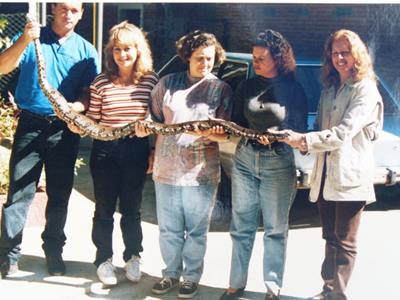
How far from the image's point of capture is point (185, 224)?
13.1 feet

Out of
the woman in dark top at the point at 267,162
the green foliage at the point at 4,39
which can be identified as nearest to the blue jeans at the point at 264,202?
the woman in dark top at the point at 267,162

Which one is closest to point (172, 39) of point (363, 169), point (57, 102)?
point (57, 102)

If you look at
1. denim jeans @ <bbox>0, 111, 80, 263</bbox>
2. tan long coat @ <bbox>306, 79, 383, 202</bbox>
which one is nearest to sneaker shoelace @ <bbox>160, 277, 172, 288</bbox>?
denim jeans @ <bbox>0, 111, 80, 263</bbox>

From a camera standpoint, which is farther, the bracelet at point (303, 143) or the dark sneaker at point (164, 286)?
the dark sneaker at point (164, 286)

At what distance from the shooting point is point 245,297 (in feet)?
13.0

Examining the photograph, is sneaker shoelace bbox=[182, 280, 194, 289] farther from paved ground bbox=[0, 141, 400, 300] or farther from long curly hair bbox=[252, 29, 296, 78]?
long curly hair bbox=[252, 29, 296, 78]

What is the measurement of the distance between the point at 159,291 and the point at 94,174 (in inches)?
34.5

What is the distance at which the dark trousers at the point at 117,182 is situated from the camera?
3947mm

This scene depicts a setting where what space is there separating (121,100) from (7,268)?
1447 mm

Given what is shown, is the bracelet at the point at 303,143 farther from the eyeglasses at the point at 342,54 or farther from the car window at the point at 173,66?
the car window at the point at 173,66

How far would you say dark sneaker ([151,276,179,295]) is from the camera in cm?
402

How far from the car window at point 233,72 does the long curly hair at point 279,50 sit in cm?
45

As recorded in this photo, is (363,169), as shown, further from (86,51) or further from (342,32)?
(86,51)

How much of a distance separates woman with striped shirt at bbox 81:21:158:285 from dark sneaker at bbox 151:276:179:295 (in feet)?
0.66
